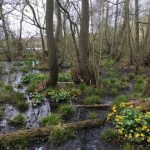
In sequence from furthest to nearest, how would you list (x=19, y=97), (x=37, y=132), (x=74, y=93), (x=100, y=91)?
(x=100, y=91)
(x=74, y=93)
(x=19, y=97)
(x=37, y=132)

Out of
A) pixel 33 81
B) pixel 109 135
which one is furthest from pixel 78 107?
pixel 33 81

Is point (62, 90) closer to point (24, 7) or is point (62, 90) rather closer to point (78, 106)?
point (78, 106)

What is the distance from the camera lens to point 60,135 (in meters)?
6.47

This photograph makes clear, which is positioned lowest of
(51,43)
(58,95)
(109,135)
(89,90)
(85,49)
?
(109,135)

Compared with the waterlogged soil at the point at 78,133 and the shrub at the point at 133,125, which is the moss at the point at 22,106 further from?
the shrub at the point at 133,125

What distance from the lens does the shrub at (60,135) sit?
253 inches

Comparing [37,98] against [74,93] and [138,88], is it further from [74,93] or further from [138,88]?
[138,88]

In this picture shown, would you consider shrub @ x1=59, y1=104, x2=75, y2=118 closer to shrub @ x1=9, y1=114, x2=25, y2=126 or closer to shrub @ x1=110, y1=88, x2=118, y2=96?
shrub @ x1=9, y1=114, x2=25, y2=126

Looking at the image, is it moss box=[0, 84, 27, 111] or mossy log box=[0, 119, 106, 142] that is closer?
mossy log box=[0, 119, 106, 142]

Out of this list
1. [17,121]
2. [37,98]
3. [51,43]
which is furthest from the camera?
[51,43]

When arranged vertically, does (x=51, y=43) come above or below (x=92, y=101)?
above

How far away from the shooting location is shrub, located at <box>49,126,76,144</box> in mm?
6430

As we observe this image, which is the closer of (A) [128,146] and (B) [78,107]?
(A) [128,146]

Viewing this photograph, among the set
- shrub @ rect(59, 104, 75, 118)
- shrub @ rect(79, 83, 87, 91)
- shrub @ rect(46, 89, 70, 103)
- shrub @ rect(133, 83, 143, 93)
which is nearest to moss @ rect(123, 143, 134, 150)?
shrub @ rect(59, 104, 75, 118)
